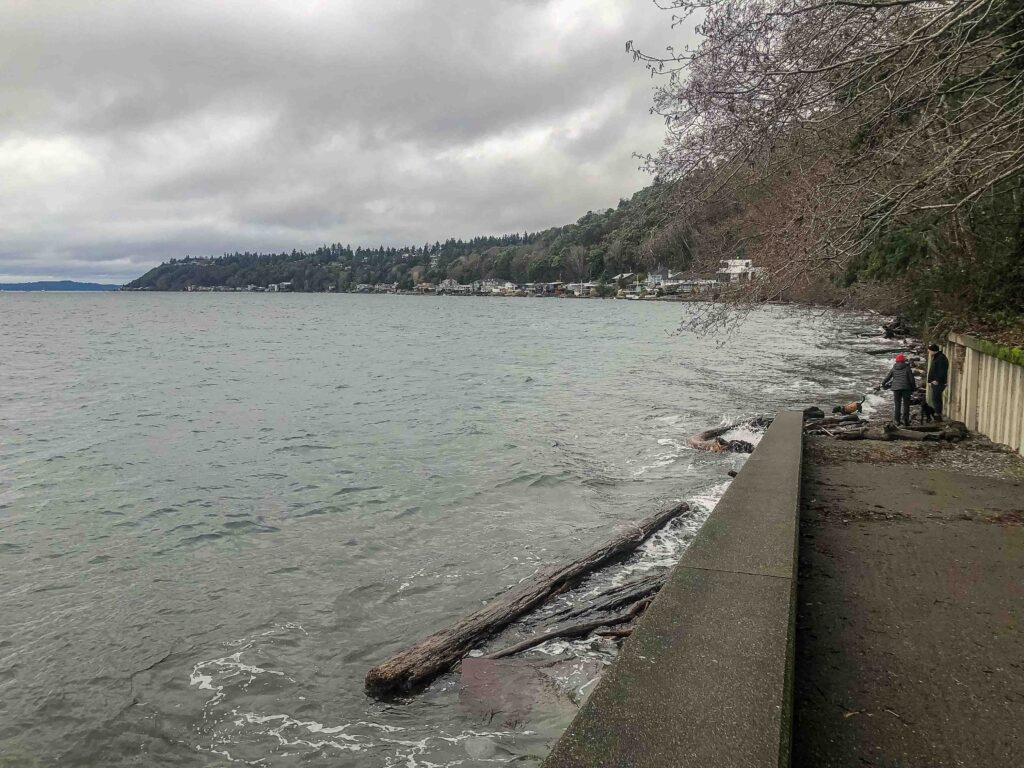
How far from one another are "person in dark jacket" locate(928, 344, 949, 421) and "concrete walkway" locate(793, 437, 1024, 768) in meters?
6.74

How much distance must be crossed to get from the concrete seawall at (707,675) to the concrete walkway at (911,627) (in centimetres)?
31

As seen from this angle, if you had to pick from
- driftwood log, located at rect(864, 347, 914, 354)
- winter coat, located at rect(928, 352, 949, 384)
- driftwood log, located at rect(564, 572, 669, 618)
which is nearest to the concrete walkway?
driftwood log, located at rect(564, 572, 669, 618)

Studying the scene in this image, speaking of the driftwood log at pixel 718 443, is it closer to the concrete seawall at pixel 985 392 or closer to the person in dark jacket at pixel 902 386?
the person in dark jacket at pixel 902 386

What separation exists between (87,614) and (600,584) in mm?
5885

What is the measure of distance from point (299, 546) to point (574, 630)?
16.7ft

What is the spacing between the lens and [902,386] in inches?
557

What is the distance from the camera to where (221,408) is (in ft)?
79.4

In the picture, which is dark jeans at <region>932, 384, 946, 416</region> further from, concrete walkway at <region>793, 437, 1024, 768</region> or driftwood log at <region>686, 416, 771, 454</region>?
concrete walkway at <region>793, 437, 1024, 768</region>

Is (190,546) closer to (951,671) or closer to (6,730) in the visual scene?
(6,730)

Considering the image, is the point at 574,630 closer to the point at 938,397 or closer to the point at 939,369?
the point at 939,369

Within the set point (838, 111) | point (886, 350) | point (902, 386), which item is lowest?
point (886, 350)

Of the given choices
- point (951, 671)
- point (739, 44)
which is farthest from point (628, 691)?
point (739, 44)

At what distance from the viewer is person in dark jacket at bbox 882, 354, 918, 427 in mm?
14164

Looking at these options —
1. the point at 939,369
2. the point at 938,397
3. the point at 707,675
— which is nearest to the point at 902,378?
the point at 939,369
